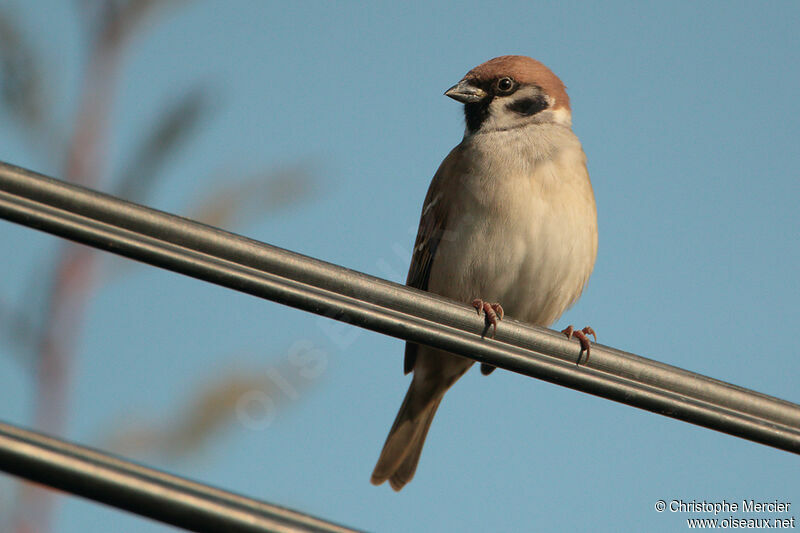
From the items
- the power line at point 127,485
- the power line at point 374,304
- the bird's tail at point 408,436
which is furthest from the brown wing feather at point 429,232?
the power line at point 127,485

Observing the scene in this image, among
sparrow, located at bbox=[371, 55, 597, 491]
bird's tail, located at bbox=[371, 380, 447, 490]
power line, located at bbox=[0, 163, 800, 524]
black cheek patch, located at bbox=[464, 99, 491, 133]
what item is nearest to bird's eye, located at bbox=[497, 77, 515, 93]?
sparrow, located at bbox=[371, 55, 597, 491]

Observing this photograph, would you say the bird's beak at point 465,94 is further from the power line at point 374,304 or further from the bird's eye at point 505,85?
the power line at point 374,304

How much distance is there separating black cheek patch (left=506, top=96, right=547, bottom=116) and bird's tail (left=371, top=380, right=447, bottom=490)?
4.62ft

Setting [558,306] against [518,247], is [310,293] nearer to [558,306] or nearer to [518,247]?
[518,247]

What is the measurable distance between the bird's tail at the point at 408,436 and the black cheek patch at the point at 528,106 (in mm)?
1408

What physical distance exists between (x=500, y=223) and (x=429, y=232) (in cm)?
53

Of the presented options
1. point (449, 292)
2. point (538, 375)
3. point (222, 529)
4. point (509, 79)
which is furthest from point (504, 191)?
point (222, 529)

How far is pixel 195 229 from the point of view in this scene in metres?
1.91

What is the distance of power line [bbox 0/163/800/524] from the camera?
1.81 metres

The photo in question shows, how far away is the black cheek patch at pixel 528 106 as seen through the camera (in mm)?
4586

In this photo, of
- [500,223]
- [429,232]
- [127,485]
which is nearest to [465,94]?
[429,232]

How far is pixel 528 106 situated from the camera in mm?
4609

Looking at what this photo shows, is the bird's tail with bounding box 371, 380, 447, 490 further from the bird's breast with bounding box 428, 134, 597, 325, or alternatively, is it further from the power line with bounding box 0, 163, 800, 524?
the power line with bounding box 0, 163, 800, 524

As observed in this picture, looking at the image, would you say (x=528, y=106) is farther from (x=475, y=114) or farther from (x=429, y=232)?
(x=429, y=232)
